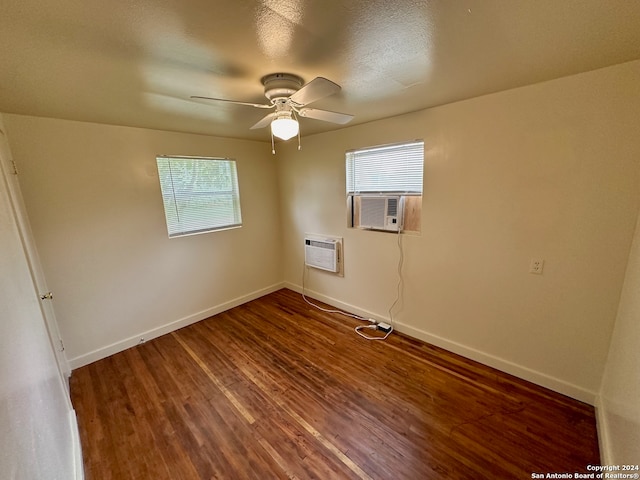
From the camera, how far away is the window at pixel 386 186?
2.48 m

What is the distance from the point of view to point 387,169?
8.74 feet

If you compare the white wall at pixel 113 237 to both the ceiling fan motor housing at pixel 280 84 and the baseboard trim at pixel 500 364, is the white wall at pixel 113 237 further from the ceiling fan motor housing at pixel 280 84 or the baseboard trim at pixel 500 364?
the baseboard trim at pixel 500 364

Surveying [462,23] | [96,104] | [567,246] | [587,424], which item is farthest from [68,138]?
[587,424]

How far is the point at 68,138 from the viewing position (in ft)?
7.20

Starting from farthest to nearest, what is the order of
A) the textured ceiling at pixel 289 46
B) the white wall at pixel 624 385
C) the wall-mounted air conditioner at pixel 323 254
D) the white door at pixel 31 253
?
the wall-mounted air conditioner at pixel 323 254 < the white door at pixel 31 253 < the white wall at pixel 624 385 < the textured ceiling at pixel 289 46

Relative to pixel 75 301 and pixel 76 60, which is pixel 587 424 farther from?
pixel 75 301

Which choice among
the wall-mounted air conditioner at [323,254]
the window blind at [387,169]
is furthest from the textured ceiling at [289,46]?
the wall-mounted air conditioner at [323,254]

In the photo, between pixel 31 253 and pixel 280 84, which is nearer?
pixel 280 84

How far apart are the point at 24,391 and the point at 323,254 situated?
2.73 m

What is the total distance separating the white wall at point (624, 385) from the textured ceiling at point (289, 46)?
1.21m

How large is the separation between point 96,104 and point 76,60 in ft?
2.52

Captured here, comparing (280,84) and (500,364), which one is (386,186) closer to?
(280,84)

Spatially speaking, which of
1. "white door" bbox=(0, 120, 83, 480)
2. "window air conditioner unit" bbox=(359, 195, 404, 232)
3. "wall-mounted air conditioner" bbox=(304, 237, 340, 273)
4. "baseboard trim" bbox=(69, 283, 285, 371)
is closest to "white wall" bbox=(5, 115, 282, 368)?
"baseboard trim" bbox=(69, 283, 285, 371)

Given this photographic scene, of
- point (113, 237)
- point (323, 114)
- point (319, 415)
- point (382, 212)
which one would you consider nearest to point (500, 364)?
point (319, 415)
